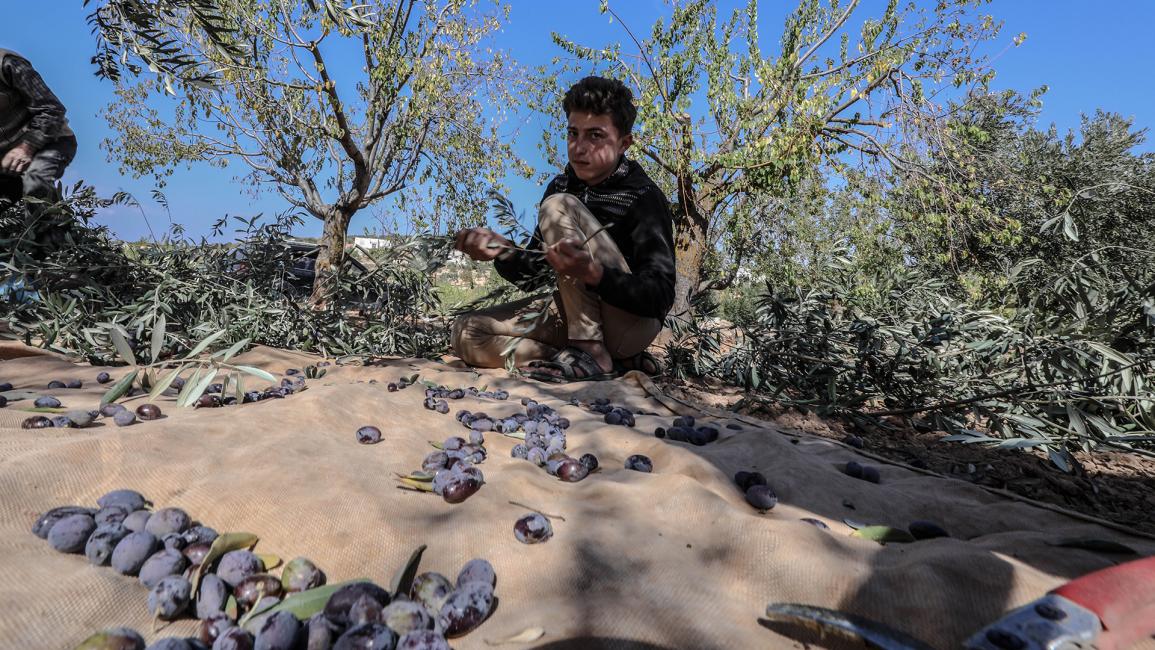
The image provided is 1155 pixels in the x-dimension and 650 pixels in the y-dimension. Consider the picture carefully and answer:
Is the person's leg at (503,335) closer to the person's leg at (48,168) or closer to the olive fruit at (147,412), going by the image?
the olive fruit at (147,412)

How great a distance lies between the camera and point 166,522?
1.04 m

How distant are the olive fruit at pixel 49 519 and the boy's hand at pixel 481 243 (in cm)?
221

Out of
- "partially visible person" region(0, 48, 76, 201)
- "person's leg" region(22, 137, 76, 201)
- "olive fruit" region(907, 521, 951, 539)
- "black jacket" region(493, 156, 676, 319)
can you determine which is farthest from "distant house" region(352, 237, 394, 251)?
"olive fruit" region(907, 521, 951, 539)

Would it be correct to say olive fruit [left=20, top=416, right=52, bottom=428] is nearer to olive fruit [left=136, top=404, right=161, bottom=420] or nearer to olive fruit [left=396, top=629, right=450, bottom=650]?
olive fruit [left=136, top=404, right=161, bottom=420]

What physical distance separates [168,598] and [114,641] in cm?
12

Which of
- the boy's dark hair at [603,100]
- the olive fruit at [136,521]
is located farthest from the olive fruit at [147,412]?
the boy's dark hair at [603,100]

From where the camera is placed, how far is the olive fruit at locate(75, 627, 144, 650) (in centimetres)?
72

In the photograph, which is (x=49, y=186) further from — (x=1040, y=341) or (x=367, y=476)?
(x=1040, y=341)

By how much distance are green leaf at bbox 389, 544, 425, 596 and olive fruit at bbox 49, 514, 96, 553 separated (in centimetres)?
58

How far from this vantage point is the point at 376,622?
813 millimetres

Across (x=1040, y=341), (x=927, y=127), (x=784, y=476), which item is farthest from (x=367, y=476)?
(x=927, y=127)

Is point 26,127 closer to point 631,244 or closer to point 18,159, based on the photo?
point 18,159

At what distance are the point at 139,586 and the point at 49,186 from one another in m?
4.38

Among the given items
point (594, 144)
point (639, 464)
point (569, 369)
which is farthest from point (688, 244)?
point (639, 464)
